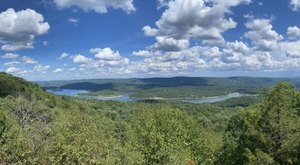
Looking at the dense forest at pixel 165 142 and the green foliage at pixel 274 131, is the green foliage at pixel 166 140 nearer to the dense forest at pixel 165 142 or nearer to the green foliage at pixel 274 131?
the dense forest at pixel 165 142

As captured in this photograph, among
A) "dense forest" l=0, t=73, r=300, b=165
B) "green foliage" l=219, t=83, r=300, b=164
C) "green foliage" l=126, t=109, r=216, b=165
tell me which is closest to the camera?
"dense forest" l=0, t=73, r=300, b=165

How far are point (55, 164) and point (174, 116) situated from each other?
34.6 metres

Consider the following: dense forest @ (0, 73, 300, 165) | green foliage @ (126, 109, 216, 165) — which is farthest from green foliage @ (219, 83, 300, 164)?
green foliage @ (126, 109, 216, 165)

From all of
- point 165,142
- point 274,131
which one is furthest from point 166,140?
point 274,131

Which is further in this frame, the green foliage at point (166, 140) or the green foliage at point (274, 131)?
the green foliage at point (166, 140)

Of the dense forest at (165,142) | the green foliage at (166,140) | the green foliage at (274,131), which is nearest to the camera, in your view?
the dense forest at (165,142)

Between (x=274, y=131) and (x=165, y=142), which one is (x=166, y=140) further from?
(x=274, y=131)

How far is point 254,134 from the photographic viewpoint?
33.5m

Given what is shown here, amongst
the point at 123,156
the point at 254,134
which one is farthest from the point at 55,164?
the point at 254,134

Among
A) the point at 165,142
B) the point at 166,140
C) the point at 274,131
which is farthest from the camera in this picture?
the point at 166,140

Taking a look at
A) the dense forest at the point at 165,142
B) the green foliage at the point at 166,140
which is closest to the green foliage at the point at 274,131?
the dense forest at the point at 165,142

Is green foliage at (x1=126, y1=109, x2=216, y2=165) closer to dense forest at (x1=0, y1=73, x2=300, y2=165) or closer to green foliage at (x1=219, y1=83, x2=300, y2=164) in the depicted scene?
dense forest at (x1=0, y1=73, x2=300, y2=165)

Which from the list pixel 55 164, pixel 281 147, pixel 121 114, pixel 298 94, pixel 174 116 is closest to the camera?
pixel 55 164

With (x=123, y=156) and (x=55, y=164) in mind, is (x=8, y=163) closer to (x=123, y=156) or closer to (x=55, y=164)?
(x=55, y=164)
